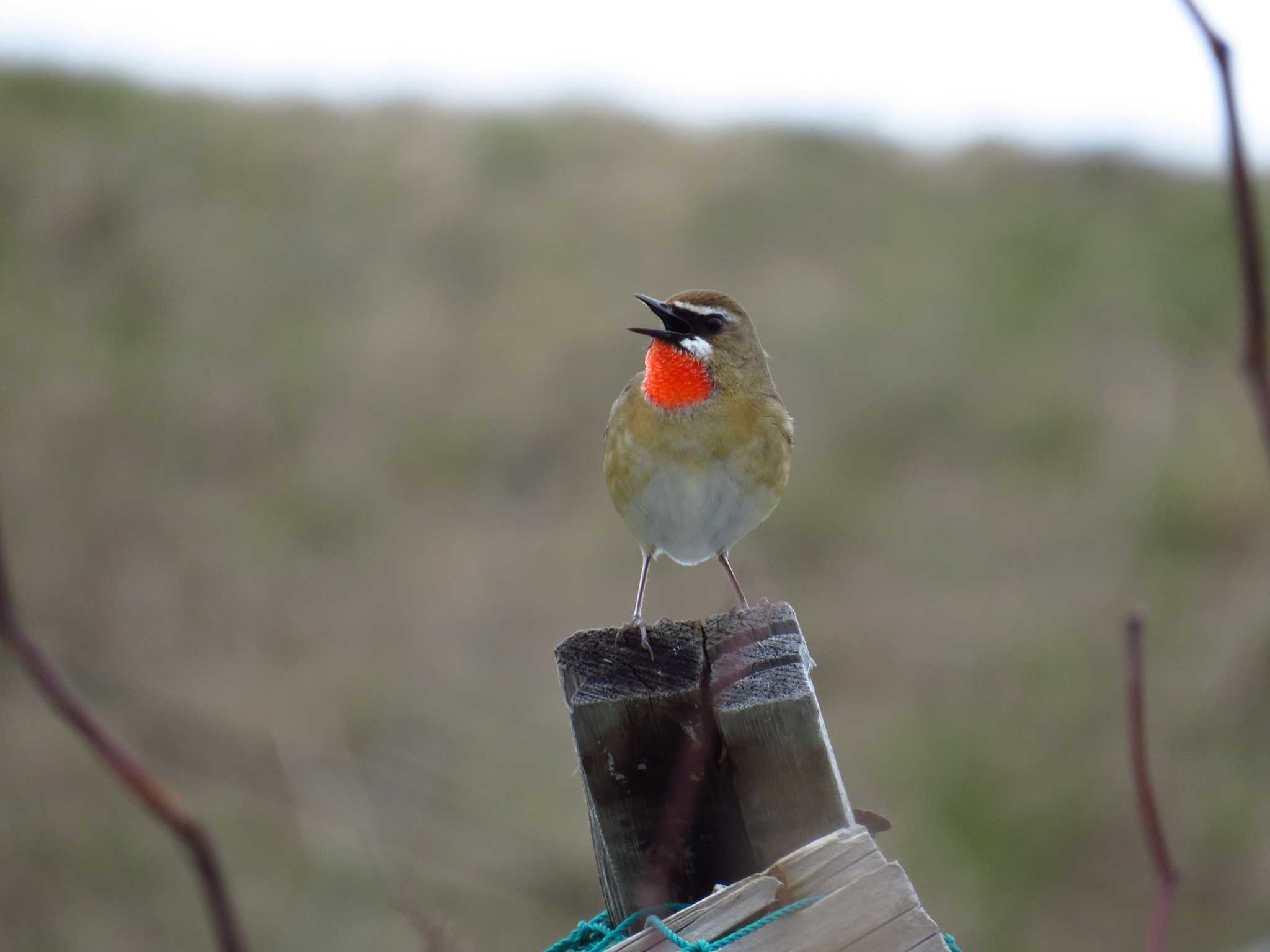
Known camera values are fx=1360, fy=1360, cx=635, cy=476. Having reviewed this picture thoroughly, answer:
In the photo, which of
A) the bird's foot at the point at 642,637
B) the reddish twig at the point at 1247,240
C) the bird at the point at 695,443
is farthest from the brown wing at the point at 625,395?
the reddish twig at the point at 1247,240

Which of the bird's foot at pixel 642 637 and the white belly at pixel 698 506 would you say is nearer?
the bird's foot at pixel 642 637

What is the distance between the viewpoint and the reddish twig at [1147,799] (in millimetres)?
1621

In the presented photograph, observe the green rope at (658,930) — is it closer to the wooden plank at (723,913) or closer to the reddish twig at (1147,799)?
the wooden plank at (723,913)

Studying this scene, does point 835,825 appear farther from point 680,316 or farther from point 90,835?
point 90,835

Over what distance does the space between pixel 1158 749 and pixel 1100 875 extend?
1.37m

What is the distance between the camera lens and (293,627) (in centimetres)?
1342

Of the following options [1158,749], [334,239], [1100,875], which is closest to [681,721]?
[1100,875]

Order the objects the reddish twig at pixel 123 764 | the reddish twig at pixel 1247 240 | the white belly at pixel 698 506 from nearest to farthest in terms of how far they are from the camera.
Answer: the reddish twig at pixel 123 764, the reddish twig at pixel 1247 240, the white belly at pixel 698 506

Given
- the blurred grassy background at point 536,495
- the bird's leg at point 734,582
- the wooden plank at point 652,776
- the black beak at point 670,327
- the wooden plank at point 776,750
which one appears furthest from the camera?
the blurred grassy background at point 536,495

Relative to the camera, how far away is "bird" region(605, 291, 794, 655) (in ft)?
14.3

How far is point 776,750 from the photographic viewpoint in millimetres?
2355

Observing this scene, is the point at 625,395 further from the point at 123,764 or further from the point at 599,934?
the point at 123,764

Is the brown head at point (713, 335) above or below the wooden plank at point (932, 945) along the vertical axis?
above

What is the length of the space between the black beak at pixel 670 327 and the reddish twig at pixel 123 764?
3505 millimetres
